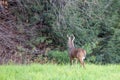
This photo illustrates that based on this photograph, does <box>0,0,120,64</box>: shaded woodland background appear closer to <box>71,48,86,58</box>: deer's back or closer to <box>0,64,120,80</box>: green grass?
<box>71,48,86,58</box>: deer's back

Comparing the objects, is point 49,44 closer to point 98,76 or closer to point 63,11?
point 63,11

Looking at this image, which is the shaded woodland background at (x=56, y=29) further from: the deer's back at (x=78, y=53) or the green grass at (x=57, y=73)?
the green grass at (x=57, y=73)

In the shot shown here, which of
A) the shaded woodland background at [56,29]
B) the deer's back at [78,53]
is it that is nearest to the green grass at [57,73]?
the deer's back at [78,53]

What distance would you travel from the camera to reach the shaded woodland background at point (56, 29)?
16.1 metres

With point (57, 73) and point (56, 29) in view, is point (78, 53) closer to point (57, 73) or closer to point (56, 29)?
point (57, 73)

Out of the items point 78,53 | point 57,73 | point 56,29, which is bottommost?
point 56,29

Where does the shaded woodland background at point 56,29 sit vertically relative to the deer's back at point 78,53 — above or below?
below

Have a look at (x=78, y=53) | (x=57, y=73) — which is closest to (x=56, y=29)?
(x=78, y=53)

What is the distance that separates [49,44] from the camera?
57.7 feet

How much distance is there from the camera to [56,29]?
16.7 meters

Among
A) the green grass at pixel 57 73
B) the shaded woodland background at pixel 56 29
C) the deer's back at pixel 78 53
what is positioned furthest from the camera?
the shaded woodland background at pixel 56 29

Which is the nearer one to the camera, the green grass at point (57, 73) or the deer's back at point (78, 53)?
the green grass at point (57, 73)

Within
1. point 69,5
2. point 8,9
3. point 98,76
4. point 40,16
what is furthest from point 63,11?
point 98,76

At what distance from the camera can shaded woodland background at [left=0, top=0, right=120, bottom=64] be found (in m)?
16.1
